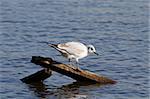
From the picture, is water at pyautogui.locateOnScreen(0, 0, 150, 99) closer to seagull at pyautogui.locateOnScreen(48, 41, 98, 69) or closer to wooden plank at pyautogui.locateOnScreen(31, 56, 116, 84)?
wooden plank at pyautogui.locateOnScreen(31, 56, 116, 84)

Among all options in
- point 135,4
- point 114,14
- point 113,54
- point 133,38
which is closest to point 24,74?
point 113,54

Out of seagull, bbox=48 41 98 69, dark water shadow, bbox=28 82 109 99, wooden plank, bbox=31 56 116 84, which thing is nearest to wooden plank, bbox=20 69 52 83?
dark water shadow, bbox=28 82 109 99

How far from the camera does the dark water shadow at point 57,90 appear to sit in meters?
14.8

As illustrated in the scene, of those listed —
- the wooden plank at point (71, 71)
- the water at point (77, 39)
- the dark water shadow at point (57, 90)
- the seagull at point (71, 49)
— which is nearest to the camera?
the wooden plank at point (71, 71)

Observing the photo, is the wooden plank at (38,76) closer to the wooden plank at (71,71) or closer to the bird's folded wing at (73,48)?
the wooden plank at (71,71)

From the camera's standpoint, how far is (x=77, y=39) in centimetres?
2161

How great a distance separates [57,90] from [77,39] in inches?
261

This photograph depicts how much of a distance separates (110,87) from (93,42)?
589 centimetres

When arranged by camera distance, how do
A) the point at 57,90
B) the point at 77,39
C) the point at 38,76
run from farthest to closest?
1. the point at 77,39
2. the point at 38,76
3. the point at 57,90

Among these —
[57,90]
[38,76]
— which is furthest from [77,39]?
[57,90]

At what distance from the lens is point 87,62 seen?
18.1 m

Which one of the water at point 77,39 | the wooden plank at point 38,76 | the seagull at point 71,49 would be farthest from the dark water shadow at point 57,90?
the seagull at point 71,49

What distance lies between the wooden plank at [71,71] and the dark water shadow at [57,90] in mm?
194

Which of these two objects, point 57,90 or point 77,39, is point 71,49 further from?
point 77,39
